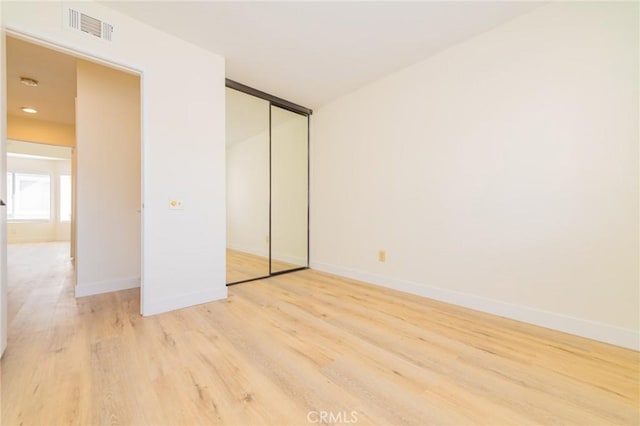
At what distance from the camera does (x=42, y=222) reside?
705 cm

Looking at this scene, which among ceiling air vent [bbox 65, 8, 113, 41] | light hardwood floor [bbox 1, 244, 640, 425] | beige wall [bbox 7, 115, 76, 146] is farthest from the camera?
beige wall [bbox 7, 115, 76, 146]

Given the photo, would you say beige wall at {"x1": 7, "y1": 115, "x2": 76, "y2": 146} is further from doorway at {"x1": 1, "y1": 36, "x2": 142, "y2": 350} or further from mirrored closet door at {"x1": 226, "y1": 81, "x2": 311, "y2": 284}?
mirrored closet door at {"x1": 226, "y1": 81, "x2": 311, "y2": 284}

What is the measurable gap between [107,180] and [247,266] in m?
1.83

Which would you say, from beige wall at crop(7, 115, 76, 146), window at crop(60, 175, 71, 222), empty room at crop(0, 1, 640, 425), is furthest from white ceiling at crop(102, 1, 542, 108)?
window at crop(60, 175, 71, 222)

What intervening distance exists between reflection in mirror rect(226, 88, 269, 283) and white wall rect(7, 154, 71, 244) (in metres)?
7.40

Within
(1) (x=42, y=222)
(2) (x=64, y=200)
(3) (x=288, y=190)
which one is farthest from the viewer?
(2) (x=64, y=200)

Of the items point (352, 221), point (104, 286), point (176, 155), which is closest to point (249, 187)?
point (176, 155)

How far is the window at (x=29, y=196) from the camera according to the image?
6.95m

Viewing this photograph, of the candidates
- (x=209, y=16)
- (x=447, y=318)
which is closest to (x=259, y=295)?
(x=447, y=318)

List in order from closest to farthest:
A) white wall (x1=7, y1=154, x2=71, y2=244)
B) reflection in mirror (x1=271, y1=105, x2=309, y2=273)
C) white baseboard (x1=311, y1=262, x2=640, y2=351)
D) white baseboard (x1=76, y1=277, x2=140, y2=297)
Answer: white baseboard (x1=311, y1=262, x2=640, y2=351), white baseboard (x1=76, y1=277, x2=140, y2=297), reflection in mirror (x1=271, y1=105, x2=309, y2=273), white wall (x1=7, y1=154, x2=71, y2=244)

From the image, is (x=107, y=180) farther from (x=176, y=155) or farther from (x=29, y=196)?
(x=29, y=196)

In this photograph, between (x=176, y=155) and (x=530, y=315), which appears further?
(x=176, y=155)

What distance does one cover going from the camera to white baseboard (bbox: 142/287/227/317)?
2057 millimetres

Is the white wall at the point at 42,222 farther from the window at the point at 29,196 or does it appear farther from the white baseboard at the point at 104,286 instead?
the white baseboard at the point at 104,286
